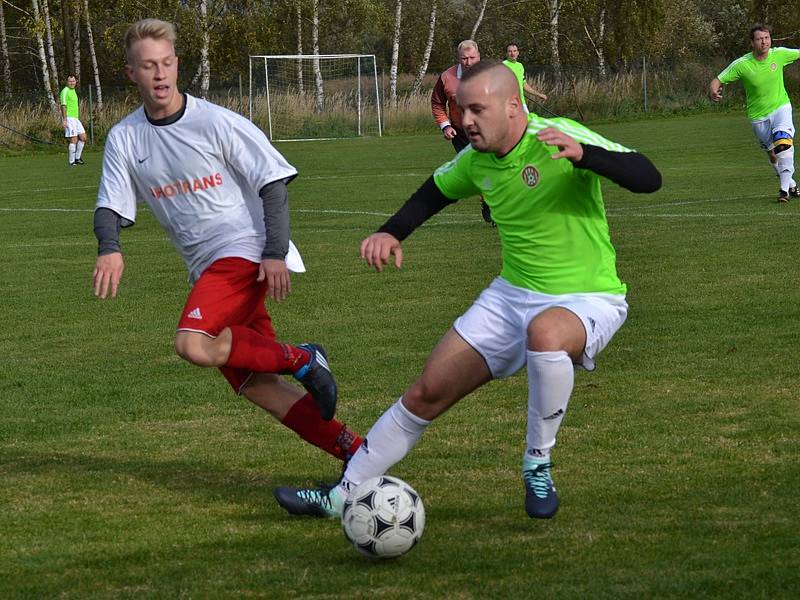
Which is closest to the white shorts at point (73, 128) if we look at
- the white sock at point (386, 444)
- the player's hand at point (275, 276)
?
the player's hand at point (275, 276)

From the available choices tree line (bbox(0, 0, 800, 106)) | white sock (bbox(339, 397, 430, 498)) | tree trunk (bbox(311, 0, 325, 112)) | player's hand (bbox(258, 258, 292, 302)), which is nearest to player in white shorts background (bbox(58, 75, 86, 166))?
tree trunk (bbox(311, 0, 325, 112))

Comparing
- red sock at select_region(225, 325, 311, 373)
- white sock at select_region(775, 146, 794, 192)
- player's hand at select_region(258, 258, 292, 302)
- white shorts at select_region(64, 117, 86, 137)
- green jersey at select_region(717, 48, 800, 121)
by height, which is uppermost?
player's hand at select_region(258, 258, 292, 302)

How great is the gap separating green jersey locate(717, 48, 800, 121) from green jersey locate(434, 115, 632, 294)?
12.9 metres

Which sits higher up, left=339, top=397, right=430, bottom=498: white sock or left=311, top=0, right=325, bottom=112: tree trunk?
left=339, top=397, right=430, bottom=498: white sock

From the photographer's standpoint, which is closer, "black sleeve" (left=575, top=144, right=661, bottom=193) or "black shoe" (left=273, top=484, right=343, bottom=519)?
"black sleeve" (left=575, top=144, right=661, bottom=193)

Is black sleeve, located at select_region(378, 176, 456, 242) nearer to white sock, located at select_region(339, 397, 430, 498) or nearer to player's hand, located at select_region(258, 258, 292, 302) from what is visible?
player's hand, located at select_region(258, 258, 292, 302)

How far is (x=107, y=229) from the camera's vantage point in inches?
234

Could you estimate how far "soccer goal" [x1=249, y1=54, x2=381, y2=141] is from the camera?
4306 cm

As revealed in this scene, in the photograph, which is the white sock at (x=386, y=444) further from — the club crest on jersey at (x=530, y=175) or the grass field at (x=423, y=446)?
the club crest on jersey at (x=530, y=175)

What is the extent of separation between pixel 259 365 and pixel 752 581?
7.74 feet

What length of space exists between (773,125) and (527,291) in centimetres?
1319

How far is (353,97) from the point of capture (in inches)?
1817

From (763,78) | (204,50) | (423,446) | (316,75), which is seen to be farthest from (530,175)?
(204,50)

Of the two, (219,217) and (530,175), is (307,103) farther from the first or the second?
(530,175)
